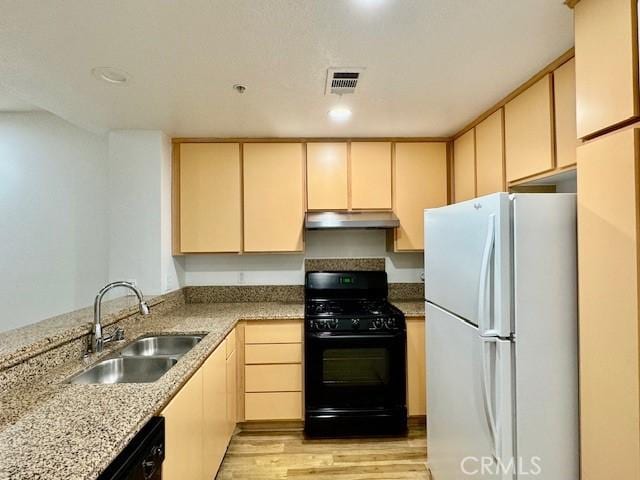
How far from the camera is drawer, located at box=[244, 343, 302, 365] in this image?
2803mm

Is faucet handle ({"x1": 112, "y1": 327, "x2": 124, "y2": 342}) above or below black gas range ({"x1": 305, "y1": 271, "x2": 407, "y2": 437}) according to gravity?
above

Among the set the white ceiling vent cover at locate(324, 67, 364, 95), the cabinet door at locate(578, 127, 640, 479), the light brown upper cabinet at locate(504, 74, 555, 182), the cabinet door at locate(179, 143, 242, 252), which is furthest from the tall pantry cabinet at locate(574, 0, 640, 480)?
the cabinet door at locate(179, 143, 242, 252)

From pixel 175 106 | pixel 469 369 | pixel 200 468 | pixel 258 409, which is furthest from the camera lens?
pixel 258 409

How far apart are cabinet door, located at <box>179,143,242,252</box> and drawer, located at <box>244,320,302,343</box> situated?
2.43ft

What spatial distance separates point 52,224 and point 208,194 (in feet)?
4.74

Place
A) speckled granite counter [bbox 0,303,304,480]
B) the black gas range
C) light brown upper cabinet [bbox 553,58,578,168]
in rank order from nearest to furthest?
speckled granite counter [bbox 0,303,304,480] < light brown upper cabinet [bbox 553,58,578,168] < the black gas range

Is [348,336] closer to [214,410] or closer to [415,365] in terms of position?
[415,365]

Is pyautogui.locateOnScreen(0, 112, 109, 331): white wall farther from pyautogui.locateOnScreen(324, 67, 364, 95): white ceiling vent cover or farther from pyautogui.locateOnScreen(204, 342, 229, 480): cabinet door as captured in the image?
pyautogui.locateOnScreen(324, 67, 364, 95): white ceiling vent cover

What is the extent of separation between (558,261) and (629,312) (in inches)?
12.9

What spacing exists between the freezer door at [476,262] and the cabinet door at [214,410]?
1315mm

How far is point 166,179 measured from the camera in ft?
9.89

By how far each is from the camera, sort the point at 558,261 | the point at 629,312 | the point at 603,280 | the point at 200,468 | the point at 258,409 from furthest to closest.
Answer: the point at 258,409, the point at 200,468, the point at 558,261, the point at 603,280, the point at 629,312

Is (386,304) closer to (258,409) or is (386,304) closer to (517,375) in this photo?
(258,409)

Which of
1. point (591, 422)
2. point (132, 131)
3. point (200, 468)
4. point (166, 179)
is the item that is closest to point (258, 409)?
point (200, 468)
